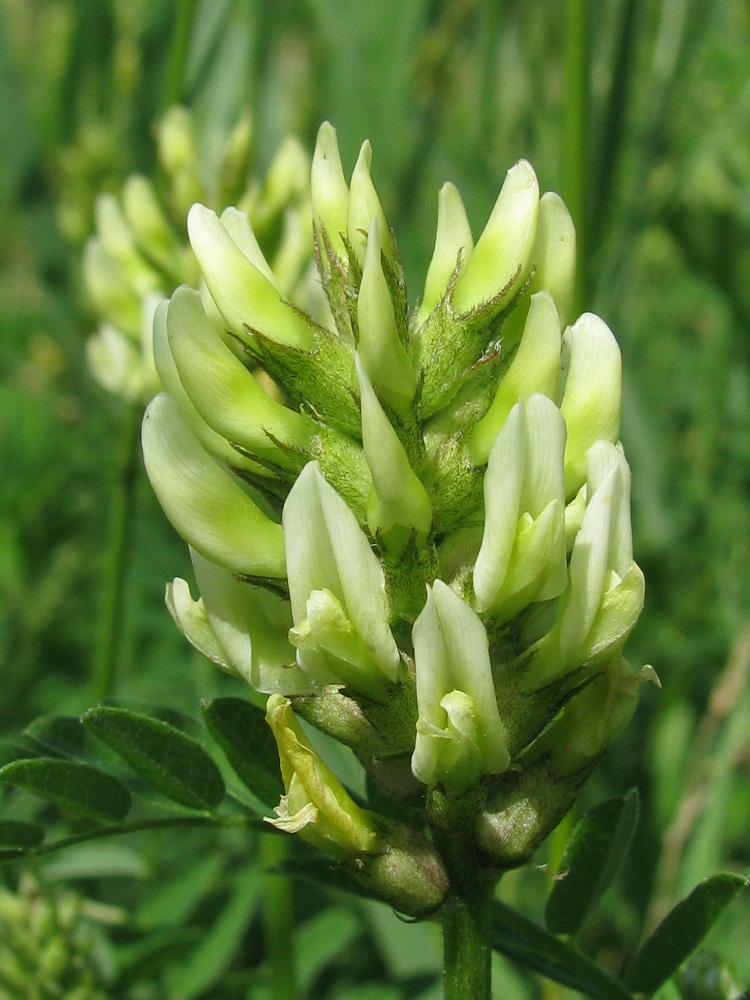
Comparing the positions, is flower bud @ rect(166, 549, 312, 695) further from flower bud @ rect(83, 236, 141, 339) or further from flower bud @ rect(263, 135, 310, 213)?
flower bud @ rect(83, 236, 141, 339)

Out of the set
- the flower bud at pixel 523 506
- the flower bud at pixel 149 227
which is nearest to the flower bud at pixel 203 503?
the flower bud at pixel 523 506

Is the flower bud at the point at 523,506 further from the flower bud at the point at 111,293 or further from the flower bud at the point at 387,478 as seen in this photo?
the flower bud at the point at 111,293

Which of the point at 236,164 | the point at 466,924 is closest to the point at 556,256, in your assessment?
the point at 466,924

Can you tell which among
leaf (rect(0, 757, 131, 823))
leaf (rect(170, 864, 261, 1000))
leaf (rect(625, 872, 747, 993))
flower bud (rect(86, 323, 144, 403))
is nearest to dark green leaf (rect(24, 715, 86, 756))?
leaf (rect(0, 757, 131, 823))

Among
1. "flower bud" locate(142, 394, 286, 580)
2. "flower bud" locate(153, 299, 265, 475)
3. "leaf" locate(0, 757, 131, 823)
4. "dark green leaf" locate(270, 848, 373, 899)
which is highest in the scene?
"flower bud" locate(153, 299, 265, 475)

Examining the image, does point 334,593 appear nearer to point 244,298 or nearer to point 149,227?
point 244,298

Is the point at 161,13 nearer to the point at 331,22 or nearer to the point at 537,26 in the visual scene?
the point at 331,22
